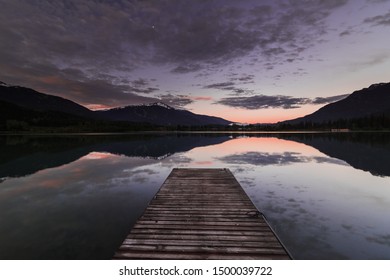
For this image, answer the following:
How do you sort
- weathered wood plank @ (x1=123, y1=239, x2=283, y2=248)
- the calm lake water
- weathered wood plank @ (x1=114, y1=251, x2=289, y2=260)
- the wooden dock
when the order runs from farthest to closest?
1. the calm lake water
2. weathered wood plank @ (x1=123, y1=239, x2=283, y2=248)
3. the wooden dock
4. weathered wood plank @ (x1=114, y1=251, x2=289, y2=260)

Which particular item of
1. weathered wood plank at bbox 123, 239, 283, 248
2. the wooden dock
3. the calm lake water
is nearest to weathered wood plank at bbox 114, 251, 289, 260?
the wooden dock

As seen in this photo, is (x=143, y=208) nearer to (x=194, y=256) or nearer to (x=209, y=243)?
(x=209, y=243)

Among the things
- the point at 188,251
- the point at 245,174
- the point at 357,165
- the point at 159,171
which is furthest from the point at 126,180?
the point at 357,165

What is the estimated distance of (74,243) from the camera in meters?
8.30

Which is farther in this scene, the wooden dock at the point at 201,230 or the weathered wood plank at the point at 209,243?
the weathered wood plank at the point at 209,243

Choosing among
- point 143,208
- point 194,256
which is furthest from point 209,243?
point 143,208

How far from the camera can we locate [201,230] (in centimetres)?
750

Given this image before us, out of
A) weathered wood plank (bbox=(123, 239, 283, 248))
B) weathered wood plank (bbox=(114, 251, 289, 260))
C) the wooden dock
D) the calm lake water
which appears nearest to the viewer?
weathered wood plank (bbox=(114, 251, 289, 260))

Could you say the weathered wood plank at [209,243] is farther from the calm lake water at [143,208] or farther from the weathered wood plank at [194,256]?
the calm lake water at [143,208]

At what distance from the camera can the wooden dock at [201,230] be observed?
6129 millimetres

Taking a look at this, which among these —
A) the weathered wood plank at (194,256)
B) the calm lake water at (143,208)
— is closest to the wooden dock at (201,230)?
the weathered wood plank at (194,256)

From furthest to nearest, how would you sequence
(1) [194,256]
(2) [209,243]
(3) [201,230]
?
(3) [201,230] < (2) [209,243] < (1) [194,256]

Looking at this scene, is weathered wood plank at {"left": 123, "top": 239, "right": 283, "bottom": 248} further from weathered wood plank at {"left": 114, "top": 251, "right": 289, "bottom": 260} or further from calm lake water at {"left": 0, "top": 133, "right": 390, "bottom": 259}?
calm lake water at {"left": 0, "top": 133, "right": 390, "bottom": 259}

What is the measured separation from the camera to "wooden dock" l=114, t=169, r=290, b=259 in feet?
20.1
